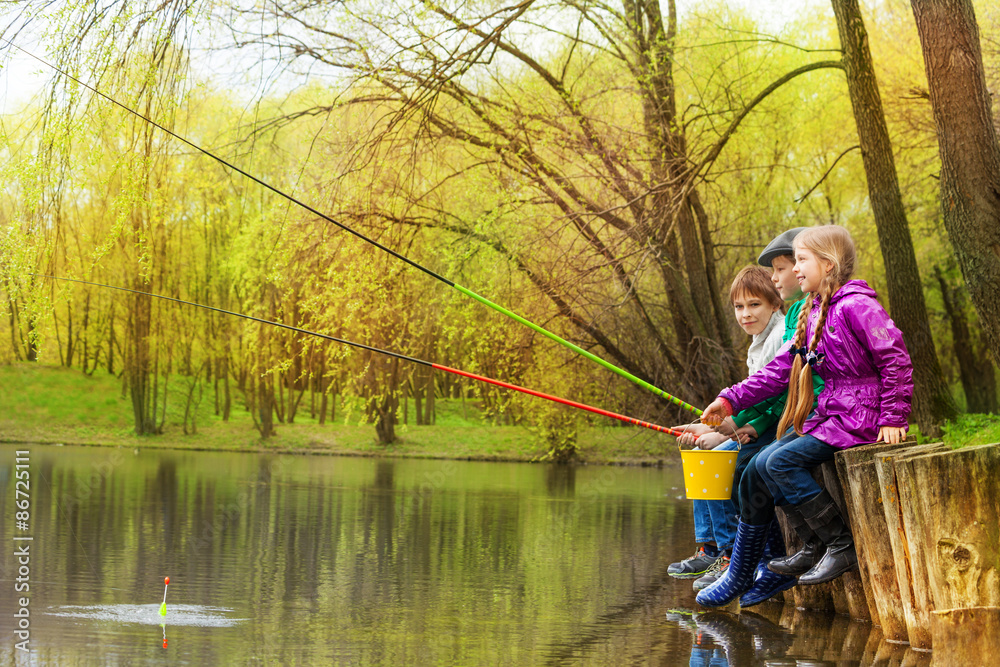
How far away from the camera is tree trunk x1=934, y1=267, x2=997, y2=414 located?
2062 cm

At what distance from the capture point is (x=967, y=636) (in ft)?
12.3

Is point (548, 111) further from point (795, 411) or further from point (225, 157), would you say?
point (795, 411)

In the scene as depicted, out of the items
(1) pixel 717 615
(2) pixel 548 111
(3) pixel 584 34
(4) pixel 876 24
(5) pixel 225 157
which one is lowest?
(1) pixel 717 615

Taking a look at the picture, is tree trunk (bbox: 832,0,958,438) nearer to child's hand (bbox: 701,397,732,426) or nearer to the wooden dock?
child's hand (bbox: 701,397,732,426)

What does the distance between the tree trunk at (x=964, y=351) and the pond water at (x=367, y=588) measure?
11853 millimetres

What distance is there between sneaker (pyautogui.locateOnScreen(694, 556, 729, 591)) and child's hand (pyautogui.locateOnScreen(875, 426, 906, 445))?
1.41 metres

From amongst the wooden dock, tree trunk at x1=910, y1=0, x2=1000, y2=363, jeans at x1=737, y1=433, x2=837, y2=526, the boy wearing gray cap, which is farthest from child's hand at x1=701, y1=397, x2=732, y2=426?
tree trunk at x1=910, y1=0, x2=1000, y2=363

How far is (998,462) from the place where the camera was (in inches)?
149

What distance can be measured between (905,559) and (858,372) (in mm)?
772

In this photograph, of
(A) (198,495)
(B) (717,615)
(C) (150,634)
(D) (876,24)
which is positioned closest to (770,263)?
(B) (717,615)

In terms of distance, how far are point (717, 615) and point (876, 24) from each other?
1419cm

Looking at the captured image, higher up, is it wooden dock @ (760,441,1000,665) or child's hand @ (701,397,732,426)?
child's hand @ (701,397,732,426)

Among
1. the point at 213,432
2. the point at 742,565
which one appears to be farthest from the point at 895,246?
the point at 213,432

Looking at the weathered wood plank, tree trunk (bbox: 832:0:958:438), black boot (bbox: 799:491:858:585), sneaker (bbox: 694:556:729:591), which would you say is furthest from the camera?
tree trunk (bbox: 832:0:958:438)
